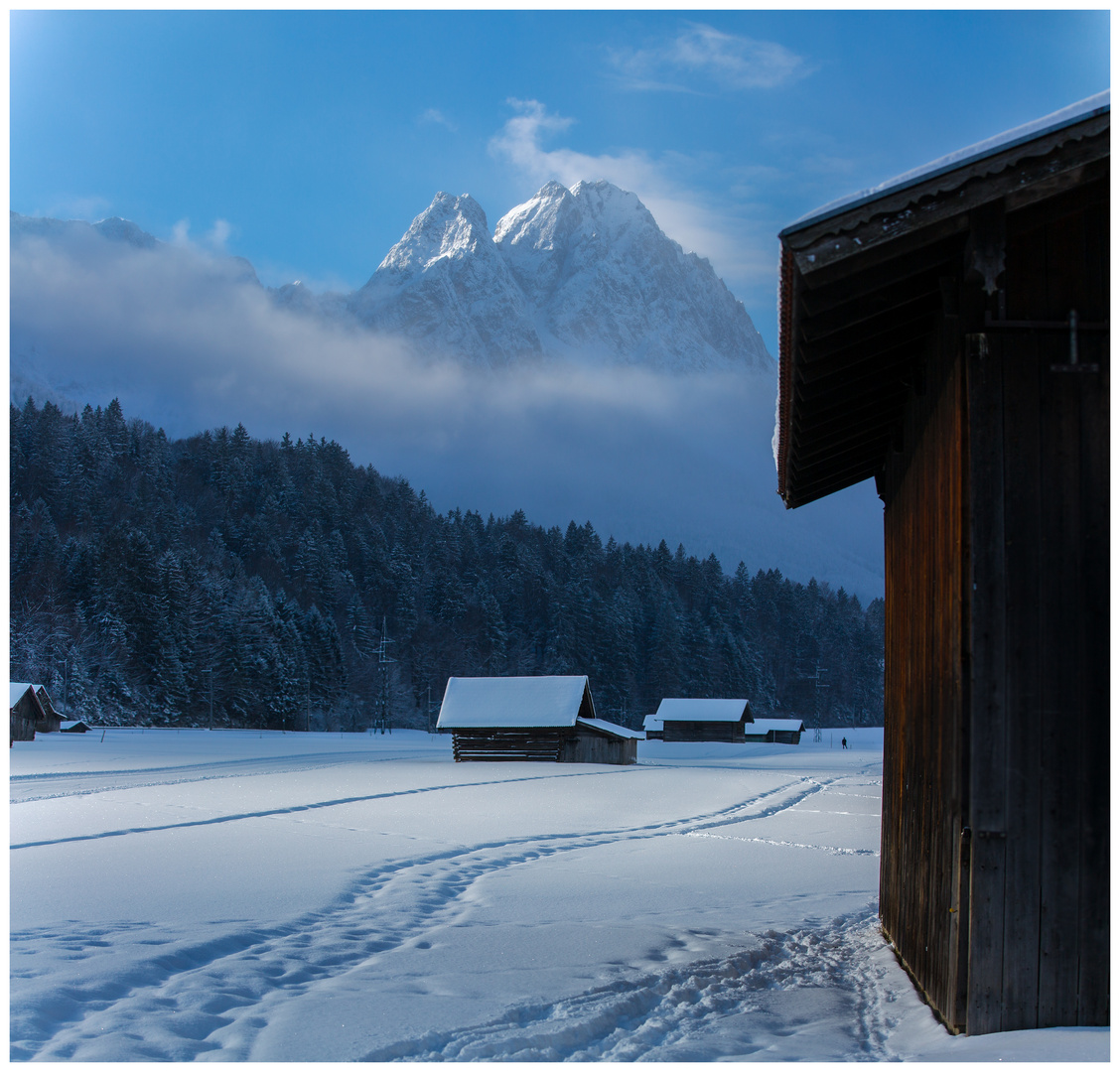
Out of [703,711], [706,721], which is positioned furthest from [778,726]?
[706,721]

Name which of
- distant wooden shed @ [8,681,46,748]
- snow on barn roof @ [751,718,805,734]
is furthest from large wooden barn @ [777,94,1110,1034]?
snow on barn roof @ [751,718,805,734]

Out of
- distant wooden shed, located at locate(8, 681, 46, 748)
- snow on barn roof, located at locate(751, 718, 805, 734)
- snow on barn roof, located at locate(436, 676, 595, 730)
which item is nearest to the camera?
snow on barn roof, located at locate(436, 676, 595, 730)

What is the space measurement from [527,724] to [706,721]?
123 ft

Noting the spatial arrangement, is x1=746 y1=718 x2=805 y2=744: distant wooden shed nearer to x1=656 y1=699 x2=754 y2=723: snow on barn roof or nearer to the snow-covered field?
x1=656 y1=699 x2=754 y2=723: snow on barn roof

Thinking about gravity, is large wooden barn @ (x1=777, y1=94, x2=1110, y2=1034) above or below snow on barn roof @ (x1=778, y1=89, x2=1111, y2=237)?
below

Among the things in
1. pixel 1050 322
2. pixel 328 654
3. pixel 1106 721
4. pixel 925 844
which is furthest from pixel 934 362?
pixel 328 654

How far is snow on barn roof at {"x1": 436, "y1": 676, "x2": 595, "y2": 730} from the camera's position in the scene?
153ft

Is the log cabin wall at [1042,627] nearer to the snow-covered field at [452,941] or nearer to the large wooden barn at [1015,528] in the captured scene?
the large wooden barn at [1015,528]

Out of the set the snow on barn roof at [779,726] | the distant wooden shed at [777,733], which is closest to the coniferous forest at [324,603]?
the distant wooden shed at [777,733]

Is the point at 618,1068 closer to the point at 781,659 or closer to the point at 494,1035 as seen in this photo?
the point at 494,1035

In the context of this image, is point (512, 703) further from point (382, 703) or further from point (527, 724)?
point (382, 703)

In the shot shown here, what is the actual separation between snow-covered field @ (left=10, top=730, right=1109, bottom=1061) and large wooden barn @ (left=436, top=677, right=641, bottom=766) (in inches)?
1031

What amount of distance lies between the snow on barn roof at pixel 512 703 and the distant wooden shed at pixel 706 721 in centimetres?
3348

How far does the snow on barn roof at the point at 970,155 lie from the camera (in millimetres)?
5371
